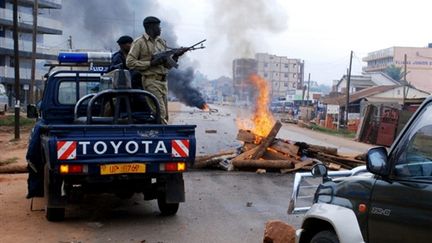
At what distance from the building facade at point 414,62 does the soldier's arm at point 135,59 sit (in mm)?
87183

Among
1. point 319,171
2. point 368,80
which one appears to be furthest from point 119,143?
point 368,80

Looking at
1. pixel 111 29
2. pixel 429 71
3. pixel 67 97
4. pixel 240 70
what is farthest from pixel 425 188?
pixel 429 71

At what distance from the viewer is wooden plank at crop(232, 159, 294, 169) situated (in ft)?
42.6

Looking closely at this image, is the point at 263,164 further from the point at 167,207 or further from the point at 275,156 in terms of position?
the point at 167,207

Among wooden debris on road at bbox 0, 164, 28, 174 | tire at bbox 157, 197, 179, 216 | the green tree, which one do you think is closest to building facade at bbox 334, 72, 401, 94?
the green tree

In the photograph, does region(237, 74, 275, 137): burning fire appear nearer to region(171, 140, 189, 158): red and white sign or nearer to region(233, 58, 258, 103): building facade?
region(233, 58, 258, 103): building facade

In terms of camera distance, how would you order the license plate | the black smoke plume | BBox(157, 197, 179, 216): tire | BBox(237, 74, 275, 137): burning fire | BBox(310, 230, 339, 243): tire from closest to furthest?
BBox(310, 230, 339, 243): tire < the license plate < BBox(157, 197, 179, 216): tire < BBox(237, 74, 275, 137): burning fire < the black smoke plume

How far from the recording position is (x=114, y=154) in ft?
24.1

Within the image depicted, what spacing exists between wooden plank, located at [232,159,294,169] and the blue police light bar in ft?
13.4

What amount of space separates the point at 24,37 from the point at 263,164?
50.1m

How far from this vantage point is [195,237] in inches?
272

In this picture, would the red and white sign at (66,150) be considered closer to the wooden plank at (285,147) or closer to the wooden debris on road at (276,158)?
the wooden debris on road at (276,158)

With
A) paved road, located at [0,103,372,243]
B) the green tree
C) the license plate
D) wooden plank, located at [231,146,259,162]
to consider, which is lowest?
paved road, located at [0,103,372,243]

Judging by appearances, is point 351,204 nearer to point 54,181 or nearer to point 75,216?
point 54,181
